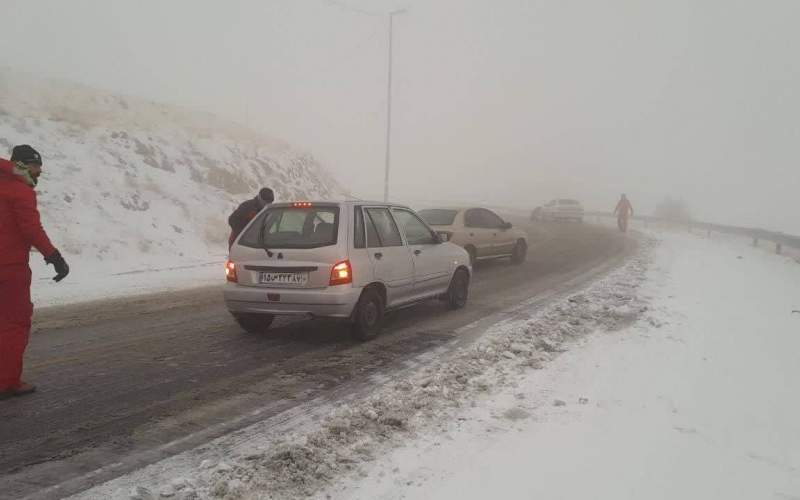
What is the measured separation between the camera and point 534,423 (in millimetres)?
4020

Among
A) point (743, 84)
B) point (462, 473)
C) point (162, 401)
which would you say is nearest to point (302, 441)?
point (462, 473)

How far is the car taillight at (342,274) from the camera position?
586cm

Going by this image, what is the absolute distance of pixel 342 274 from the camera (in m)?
5.89

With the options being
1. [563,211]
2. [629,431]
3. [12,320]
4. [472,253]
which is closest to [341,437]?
[629,431]

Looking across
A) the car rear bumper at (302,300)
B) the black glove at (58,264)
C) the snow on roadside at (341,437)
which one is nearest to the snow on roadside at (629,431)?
the snow on roadside at (341,437)

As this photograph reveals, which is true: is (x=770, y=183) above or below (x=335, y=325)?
above

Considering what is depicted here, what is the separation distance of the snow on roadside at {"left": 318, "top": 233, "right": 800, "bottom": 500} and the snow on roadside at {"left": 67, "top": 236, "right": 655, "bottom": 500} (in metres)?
0.17

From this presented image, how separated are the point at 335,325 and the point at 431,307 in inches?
76.7

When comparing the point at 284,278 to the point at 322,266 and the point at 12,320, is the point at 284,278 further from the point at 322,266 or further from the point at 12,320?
the point at 12,320

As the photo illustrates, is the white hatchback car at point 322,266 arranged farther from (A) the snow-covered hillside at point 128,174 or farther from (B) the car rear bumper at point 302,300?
(A) the snow-covered hillside at point 128,174

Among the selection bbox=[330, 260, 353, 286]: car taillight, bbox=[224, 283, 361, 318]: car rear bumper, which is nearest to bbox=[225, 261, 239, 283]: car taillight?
bbox=[224, 283, 361, 318]: car rear bumper

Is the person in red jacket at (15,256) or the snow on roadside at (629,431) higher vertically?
the person in red jacket at (15,256)

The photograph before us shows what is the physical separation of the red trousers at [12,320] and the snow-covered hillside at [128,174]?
308 inches

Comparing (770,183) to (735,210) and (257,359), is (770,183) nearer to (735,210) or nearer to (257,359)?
(735,210)
